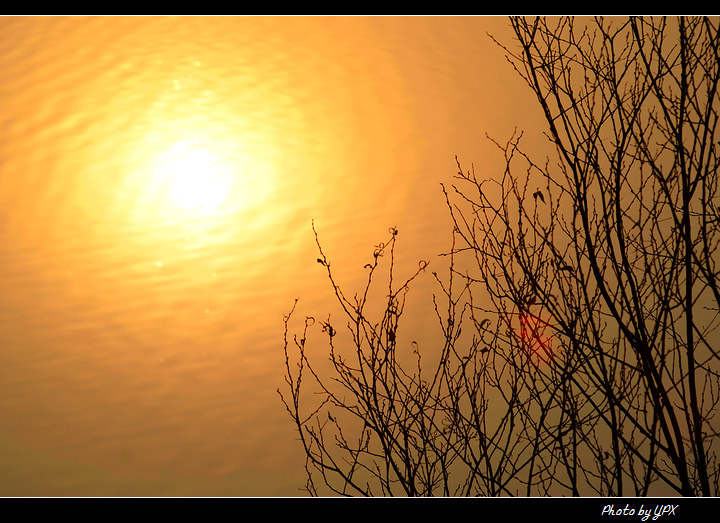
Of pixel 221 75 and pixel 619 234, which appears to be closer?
pixel 619 234

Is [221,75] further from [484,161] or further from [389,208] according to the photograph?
[484,161]

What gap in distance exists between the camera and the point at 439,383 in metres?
1.91

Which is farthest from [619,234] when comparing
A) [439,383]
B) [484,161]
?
[484,161]

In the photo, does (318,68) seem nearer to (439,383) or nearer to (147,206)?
(147,206)

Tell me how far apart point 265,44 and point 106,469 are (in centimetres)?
192

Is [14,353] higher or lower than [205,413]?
higher

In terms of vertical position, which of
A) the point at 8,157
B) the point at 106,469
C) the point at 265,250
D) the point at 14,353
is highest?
the point at 8,157

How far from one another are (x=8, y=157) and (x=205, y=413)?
1.45 metres

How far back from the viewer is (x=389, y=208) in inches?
119
